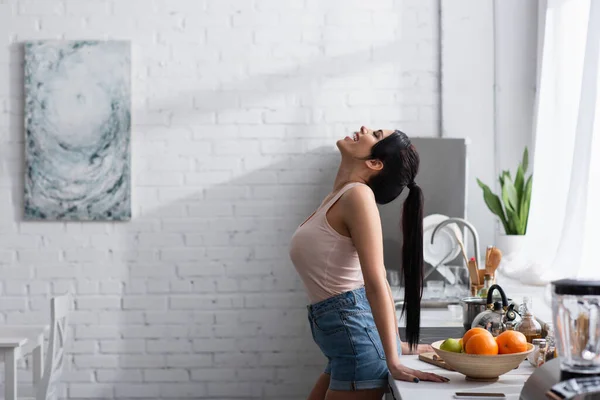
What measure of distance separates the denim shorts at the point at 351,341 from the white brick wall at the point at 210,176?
2.03 meters

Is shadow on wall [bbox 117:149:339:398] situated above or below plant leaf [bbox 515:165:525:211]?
below

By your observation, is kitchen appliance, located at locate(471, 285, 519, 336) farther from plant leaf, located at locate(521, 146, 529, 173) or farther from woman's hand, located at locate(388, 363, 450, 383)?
plant leaf, located at locate(521, 146, 529, 173)

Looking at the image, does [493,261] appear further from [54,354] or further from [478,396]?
[54,354]

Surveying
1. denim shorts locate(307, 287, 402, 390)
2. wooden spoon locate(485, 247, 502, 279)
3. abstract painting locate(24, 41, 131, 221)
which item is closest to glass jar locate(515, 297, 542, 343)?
denim shorts locate(307, 287, 402, 390)

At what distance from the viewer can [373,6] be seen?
418 cm

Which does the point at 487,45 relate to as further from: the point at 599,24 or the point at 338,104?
the point at 599,24

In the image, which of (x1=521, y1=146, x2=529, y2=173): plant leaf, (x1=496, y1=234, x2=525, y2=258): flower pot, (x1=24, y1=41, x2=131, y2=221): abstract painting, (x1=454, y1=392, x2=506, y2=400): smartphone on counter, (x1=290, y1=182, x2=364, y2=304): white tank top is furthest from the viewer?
(x1=24, y1=41, x2=131, y2=221): abstract painting

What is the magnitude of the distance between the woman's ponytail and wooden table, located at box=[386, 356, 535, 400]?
0.18 metres

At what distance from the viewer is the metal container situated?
8.43ft

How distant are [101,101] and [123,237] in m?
0.74

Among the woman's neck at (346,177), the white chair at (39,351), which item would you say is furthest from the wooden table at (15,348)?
the woman's neck at (346,177)

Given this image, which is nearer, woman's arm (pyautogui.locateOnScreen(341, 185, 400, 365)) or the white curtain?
woman's arm (pyautogui.locateOnScreen(341, 185, 400, 365))

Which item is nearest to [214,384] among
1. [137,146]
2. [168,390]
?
[168,390]

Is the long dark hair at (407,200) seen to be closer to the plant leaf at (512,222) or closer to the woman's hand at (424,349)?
the woman's hand at (424,349)
